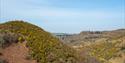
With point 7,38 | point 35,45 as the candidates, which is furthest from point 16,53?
point 35,45

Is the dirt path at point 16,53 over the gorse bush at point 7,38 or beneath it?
beneath

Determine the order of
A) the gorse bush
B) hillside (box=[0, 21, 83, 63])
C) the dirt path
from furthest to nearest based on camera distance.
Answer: the gorse bush, hillside (box=[0, 21, 83, 63]), the dirt path

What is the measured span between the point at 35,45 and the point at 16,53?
1517mm

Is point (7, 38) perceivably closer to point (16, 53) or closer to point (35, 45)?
point (16, 53)

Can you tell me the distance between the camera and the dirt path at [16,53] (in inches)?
682

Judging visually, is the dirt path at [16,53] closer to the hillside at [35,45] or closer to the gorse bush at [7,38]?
the hillside at [35,45]

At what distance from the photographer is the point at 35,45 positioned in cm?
1902

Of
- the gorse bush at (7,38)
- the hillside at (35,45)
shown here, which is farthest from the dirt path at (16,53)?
the gorse bush at (7,38)

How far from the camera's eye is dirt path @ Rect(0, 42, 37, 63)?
17.3m

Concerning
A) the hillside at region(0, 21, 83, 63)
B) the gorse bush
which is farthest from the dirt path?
the gorse bush

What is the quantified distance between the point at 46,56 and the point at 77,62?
79.2 inches

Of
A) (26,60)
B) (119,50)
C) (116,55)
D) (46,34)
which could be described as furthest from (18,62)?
(119,50)

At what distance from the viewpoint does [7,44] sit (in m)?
18.7

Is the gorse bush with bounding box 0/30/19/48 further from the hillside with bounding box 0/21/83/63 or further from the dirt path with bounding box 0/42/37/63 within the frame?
the dirt path with bounding box 0/42/37/63
